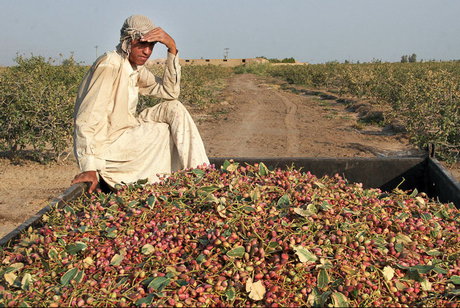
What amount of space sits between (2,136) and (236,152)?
436cm

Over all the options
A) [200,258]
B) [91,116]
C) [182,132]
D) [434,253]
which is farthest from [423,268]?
[91,116]

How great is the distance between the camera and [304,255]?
5.16 feet

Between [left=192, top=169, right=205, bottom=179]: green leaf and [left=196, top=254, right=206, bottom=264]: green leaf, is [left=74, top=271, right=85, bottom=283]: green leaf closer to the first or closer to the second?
[left=196, top=254, right=206, bottom=264]: green leaf

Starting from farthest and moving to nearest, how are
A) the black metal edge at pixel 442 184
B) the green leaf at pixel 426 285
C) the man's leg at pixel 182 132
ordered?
the man's leg at pixel 182 132, the black metal edge at pixel 442 184, the green leaf at pixel 426 285

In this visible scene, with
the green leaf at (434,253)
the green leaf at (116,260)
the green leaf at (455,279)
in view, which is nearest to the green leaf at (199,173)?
the green leaf at (116,260)

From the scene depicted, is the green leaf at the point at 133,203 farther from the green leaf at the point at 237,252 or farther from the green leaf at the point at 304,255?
the green leaf at the point at 304,255

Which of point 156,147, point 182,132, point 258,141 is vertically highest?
point 182,132

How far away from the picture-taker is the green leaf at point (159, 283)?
1495 millimetres

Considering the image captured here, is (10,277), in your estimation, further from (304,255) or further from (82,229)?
(304,255)

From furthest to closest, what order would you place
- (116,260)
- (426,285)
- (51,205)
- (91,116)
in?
(91,116) < (51,205) < (116,260) < (426,285)

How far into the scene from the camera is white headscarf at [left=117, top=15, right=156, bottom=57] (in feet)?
9.71

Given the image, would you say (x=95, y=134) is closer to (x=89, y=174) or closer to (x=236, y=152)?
(x=89, y=174)

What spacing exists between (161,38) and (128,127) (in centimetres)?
68

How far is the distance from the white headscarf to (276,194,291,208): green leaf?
5.32 feet
